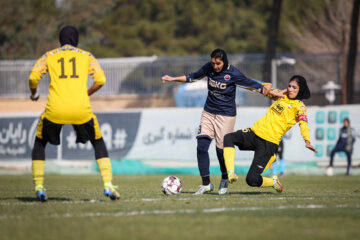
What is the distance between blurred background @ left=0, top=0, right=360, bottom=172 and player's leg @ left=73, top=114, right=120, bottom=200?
12101 millimetres

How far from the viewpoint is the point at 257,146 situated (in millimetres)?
9203

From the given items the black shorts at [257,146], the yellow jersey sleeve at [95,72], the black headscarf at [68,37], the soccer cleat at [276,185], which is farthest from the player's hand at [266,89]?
the black headscarf at [68,37]

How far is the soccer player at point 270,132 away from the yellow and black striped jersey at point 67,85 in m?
2.51

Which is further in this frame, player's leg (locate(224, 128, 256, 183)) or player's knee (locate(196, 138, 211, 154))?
player's knee (locate(196, 138, 211, 154))

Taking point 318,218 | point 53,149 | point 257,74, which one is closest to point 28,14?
A: point 257,74

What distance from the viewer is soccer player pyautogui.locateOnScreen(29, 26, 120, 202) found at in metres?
7.61

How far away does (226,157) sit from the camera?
9133 millimetres

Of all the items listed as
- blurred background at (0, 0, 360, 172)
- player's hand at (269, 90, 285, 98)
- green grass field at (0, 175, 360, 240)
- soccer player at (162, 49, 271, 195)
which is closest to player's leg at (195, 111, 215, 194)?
soccer player at (162, 49, 271, 195)

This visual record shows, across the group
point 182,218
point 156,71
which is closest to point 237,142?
point 182,218

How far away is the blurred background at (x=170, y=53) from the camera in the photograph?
2098 centimetres

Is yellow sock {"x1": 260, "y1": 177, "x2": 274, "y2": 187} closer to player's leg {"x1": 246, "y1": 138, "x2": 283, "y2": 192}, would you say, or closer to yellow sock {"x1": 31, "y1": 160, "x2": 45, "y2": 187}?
player's leg {"x1": 246, "y1": 138, "x2": 283, "y2": 192}

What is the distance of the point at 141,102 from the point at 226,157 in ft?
86.2

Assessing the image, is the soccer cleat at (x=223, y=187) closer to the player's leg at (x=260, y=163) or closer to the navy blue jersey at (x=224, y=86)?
the player's leg at (x=260, y=163)

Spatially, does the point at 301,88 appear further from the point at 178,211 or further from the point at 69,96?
the point at 69,96
